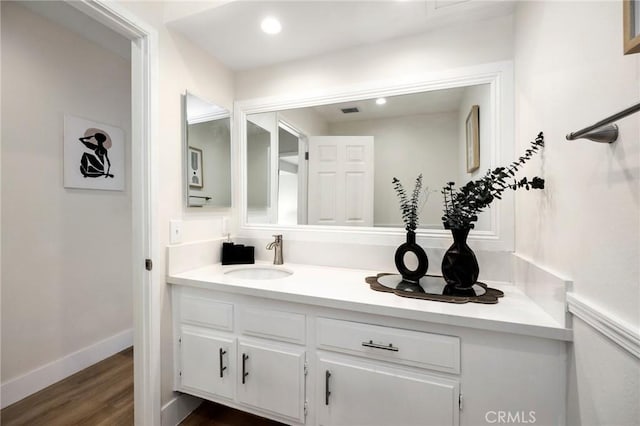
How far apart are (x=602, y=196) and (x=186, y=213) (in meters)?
1.81

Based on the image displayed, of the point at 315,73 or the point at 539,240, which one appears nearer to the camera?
the point at 539,240

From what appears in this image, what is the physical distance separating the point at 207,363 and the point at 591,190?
1.75 m

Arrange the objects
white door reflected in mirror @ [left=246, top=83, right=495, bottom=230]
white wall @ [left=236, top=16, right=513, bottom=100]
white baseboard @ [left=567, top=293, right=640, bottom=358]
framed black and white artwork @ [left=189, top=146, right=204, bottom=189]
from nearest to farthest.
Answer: white baseboard @ [left=567, top=293, right=640, bottom=358] → white wall @ [left=236, top=16, right=513, bottom=100] → white door reflected in mirror @ [left=246, top=83, right=495, bottom=230] → framed black and white artwork @ [left=189, top=146, right=204, bottom=189]

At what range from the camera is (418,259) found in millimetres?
1370

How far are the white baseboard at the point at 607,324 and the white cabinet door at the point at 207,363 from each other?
1.38 metres

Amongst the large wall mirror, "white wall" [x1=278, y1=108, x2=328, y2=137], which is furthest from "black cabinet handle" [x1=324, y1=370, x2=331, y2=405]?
"white wall" [x1=278, y1=108, x2=328, y2=137]

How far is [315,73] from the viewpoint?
6.01 feet

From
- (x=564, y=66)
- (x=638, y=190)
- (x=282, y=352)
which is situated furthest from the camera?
(x=282, y=352)

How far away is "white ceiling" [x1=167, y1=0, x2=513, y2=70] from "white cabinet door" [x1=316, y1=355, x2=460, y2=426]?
171cm

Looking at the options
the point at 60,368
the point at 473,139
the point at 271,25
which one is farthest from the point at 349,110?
the point at 60,368

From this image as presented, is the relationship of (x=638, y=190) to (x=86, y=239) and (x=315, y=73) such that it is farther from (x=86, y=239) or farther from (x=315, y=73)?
(x=86, y=239)

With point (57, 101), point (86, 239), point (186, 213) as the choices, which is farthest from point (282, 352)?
point (57, 101)

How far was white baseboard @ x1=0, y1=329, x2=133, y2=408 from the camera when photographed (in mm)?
1651

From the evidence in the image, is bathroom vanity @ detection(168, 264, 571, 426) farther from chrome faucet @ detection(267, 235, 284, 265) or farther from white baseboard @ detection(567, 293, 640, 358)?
chrome faucet @ detection(267, 235, 284, 265)
